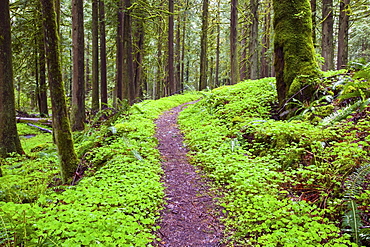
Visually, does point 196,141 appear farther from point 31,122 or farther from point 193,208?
point 31,122

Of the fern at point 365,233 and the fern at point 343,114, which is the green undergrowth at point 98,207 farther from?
the fern at point 343,114

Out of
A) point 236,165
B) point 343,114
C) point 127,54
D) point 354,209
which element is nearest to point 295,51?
point 343,114

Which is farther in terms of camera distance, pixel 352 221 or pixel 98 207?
pixel 98 207

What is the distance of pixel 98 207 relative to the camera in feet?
11.5

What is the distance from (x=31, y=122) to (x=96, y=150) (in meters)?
10.9

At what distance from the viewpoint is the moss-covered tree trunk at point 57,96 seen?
14.9 ft

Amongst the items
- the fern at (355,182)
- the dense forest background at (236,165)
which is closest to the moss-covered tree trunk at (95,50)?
the dense forest background at (236,165)

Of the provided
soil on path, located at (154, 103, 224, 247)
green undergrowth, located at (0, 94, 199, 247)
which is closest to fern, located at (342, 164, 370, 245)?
soil on path, located at (154, 103, 224, 247)

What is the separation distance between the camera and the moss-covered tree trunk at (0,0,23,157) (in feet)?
22.6

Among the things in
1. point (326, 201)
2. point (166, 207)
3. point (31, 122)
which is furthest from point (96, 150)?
point (31, 122)

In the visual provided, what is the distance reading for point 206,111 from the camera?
915 cm

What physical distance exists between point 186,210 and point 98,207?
1338mm

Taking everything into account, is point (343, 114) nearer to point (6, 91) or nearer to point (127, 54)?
point (6, 91)

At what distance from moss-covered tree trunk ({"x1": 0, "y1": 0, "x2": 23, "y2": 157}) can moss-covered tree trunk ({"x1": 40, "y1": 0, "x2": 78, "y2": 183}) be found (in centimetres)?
342
